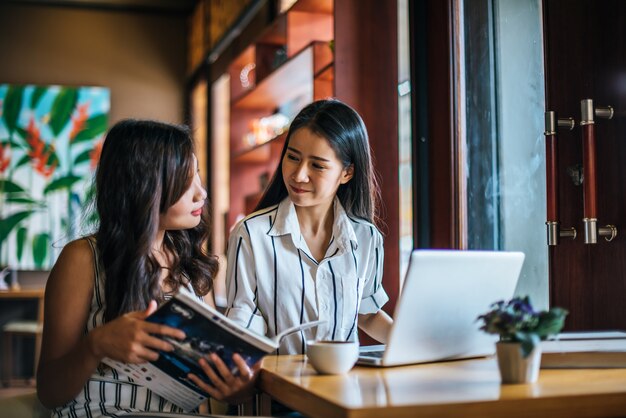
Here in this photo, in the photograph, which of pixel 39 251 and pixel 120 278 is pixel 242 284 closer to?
pixel 120 278

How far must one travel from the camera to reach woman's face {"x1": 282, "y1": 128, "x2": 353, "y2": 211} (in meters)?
1.82

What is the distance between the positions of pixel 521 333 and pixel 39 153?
17.2 ft

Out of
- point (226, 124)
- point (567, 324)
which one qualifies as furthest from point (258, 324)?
point (226, 124)

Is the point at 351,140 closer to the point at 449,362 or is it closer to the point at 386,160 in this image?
the point at 449,362

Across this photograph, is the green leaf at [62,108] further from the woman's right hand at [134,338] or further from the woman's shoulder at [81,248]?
the woman's right hand at [134,338]

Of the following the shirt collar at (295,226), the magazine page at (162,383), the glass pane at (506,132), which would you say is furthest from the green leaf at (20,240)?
the magazine page at (162,383)

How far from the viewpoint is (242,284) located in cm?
172

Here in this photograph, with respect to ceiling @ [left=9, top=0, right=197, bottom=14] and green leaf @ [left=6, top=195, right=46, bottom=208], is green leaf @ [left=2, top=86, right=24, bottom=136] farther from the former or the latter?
ceiling @ [left=9, top=0, right=197, bottom=14]

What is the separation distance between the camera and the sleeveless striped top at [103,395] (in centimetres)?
144

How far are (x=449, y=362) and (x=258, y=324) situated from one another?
1.51 ft

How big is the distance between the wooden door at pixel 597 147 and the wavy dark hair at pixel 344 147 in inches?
21.0

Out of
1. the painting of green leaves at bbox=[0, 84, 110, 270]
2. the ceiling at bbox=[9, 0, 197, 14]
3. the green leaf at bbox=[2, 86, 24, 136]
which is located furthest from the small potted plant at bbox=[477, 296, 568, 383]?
the ceiling at bbox=[9, 0, 197, 14]

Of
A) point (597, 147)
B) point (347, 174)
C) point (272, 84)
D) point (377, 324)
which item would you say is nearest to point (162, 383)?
point (377, 324)

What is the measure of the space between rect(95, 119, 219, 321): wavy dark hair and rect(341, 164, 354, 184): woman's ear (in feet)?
1.45
